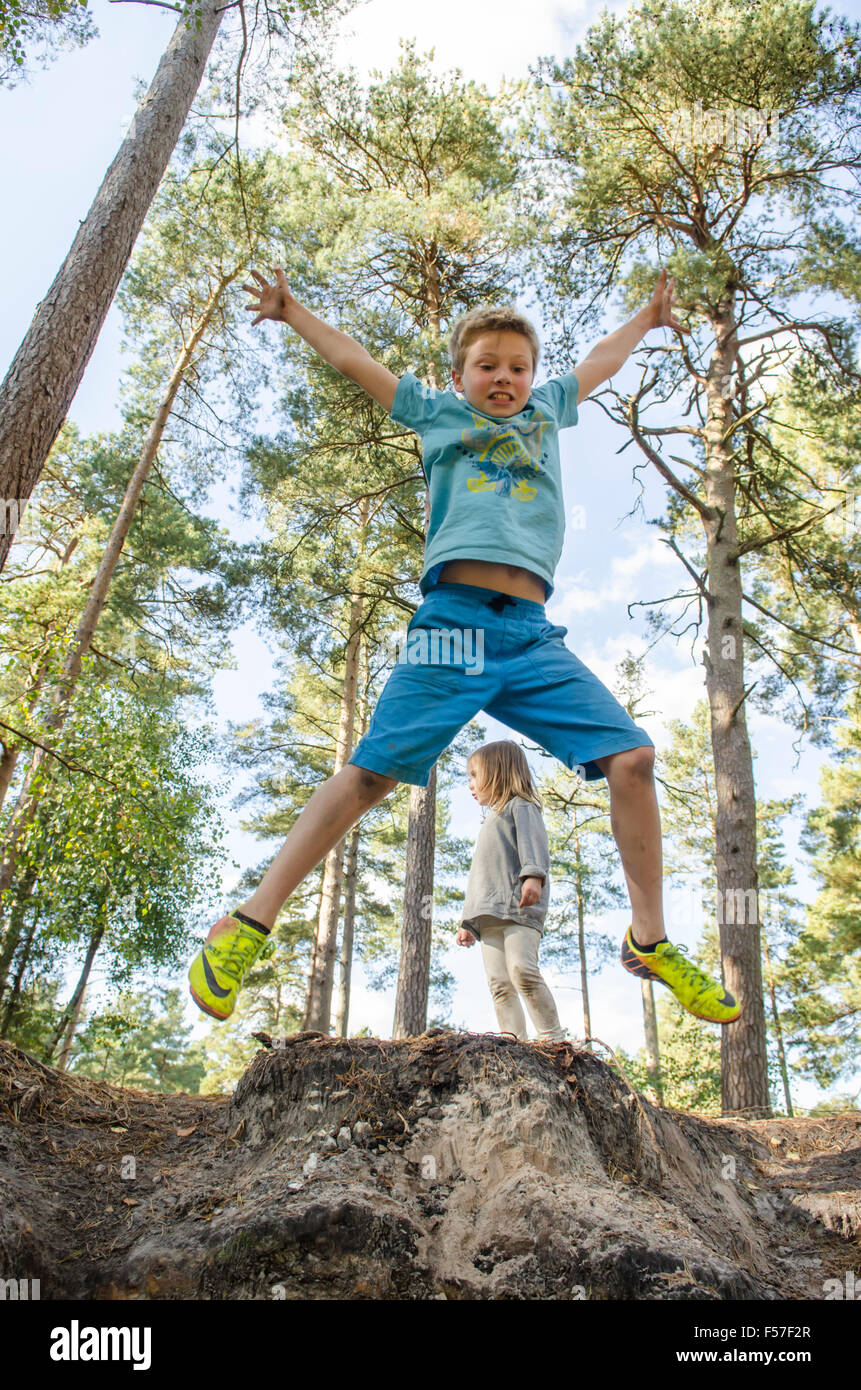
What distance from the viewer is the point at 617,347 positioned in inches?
119

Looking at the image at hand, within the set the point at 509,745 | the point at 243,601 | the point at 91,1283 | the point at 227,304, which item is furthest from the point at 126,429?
the point at 91,1283

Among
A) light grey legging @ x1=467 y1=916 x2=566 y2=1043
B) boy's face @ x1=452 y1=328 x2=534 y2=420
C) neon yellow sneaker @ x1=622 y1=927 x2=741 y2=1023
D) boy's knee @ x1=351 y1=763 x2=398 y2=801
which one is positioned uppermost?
boy's face @ x1=452 y1=328 x2=534 y2=420

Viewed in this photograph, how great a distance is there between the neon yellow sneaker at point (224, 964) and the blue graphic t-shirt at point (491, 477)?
1131 millimetres

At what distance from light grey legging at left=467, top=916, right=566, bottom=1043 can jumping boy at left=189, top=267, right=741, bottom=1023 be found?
1628 mm

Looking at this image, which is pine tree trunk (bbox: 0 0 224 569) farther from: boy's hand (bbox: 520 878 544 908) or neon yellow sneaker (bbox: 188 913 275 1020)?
boy's hand (bbox: 520 878 544 908)

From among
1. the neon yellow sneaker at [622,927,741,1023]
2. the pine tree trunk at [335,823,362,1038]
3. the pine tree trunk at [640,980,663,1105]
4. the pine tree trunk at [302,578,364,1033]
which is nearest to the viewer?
the neon yellow sneaker at [622,927,741,1023]

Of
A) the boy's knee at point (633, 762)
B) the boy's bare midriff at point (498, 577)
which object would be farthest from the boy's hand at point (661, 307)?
the boy's knee at point (633, 762)

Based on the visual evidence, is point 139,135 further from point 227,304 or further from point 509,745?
point 227,304

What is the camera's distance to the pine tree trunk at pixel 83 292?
12.1 ft

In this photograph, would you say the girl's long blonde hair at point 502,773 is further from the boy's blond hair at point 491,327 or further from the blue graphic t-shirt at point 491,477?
the boy's blond hair at point 491,327

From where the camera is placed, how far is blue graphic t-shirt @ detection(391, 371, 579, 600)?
2488 mm

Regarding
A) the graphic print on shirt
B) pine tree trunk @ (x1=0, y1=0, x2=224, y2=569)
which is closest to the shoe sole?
the graphic print on shirt

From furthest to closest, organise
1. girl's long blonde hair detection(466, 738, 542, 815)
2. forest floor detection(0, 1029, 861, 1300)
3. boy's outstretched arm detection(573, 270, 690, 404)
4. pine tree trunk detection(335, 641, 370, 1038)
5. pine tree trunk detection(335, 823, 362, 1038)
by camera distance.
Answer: pine tree trunk detection(335, 823, 362, 1038) < pine tree trunk detection(335, 641, 370, 1038) < girl's long blonde hair detection(466, 738, 542, 815) < boy's outstretched arm detection(573, 270, 690, 404) < forest floor detection(0, 1029, 861, 1300)
